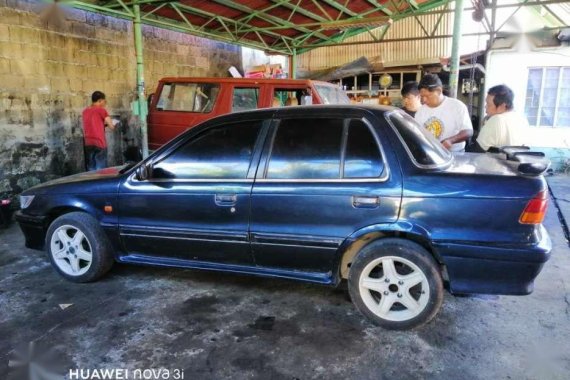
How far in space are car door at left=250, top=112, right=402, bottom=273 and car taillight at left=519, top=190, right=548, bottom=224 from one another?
2.46ft

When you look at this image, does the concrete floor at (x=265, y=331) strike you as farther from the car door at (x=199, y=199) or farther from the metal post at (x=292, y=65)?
the metal post at (x=292, y=65)

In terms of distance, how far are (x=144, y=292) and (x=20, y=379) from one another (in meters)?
1.16

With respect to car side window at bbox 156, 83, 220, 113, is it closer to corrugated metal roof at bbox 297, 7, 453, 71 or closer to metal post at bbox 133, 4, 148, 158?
metal post at bbox 133, 4, 148, 158

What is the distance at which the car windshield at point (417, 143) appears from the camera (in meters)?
2.81

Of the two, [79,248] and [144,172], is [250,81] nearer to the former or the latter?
[144,172]

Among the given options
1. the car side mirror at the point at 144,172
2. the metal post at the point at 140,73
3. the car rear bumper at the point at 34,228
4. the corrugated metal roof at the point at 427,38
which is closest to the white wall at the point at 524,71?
the corrugated metal roof at the point at 427,38

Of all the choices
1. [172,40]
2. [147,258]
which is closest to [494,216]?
[147,258]

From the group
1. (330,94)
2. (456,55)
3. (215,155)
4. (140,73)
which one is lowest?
(215,155)

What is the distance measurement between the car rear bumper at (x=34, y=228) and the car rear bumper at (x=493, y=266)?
3.40 m

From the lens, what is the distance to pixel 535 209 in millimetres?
2514

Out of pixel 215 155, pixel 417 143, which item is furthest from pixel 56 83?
pixel 417 143

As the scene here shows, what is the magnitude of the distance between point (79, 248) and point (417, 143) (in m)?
2.99

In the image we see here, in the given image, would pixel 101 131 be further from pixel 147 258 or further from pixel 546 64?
pixel 546 64

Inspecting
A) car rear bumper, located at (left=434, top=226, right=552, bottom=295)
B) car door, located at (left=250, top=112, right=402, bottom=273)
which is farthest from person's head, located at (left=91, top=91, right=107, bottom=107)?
car rear bumper, located at (left=434, top=226, right=552, bottom=295)
